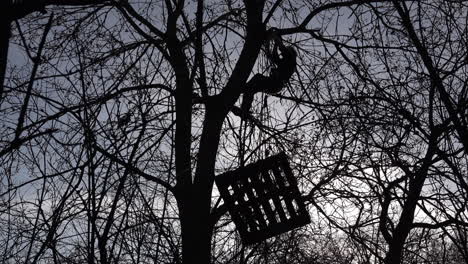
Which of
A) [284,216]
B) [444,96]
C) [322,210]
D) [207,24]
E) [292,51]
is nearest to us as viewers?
[444,96]

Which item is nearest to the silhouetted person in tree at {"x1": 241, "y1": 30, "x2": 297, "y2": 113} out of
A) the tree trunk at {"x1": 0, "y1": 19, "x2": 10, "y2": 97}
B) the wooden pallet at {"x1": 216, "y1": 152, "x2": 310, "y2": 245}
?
the wooden pallet at {"x1": 216, "y1": 152, "x2": 310, "y2": 245}

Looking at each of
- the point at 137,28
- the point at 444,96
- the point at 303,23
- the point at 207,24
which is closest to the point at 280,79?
the point at 303,23

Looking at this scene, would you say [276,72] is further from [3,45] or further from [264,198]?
[3,45]

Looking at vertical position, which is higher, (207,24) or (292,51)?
(207,24)

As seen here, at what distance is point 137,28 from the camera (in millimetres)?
5297

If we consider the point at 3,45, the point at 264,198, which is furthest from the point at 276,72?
the point at 3,45

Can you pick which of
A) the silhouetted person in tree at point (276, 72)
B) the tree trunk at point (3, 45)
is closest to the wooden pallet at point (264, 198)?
the silhouetted person in tree at point (276, 72)

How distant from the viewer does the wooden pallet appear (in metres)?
3.25

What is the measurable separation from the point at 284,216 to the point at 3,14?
7.01 ft

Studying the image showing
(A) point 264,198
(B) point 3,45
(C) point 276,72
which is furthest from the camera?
(C) point 276,72

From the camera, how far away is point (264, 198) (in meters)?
3.36

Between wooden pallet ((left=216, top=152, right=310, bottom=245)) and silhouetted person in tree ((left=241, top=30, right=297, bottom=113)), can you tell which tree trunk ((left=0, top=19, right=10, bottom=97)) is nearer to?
wooden pallet ((left=216, top=152, right=310, bottom=245))

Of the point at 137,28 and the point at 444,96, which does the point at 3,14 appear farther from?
the point at 137,28

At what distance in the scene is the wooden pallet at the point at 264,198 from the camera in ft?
10.7
